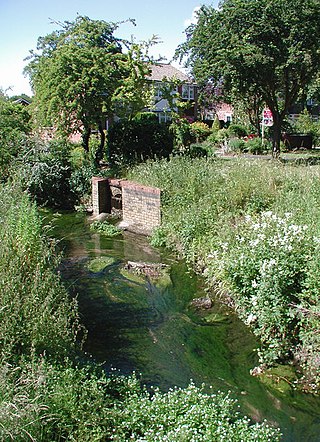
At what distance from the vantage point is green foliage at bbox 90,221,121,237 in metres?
12.7

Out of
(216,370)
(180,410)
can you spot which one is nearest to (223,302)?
(216,370)

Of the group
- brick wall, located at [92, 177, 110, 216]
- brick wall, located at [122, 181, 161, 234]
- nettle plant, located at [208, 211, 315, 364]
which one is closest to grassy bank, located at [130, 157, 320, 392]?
nettle plant, located at [208, 211, 315, 364]

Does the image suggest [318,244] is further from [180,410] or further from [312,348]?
[180,410]

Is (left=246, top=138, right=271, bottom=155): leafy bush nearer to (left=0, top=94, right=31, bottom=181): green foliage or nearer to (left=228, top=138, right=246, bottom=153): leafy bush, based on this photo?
(left=228, top=138, right=246, bottom=153): leafy bush

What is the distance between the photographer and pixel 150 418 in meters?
4.15

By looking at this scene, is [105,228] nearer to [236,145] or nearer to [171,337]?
[171,337]

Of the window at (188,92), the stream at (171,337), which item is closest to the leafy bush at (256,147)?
the stream at (171,337)

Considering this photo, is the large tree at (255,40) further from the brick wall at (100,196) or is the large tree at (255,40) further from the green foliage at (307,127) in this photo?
the green foliage at (307,127)

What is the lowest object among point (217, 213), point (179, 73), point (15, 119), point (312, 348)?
point (312, 348)

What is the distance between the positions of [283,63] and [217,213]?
34.3 feet

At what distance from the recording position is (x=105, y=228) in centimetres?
1298

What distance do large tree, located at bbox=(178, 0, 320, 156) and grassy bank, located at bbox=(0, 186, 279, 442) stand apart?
584 inches

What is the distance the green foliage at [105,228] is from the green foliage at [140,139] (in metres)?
3.43

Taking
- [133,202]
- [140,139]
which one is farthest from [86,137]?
[133,202]
